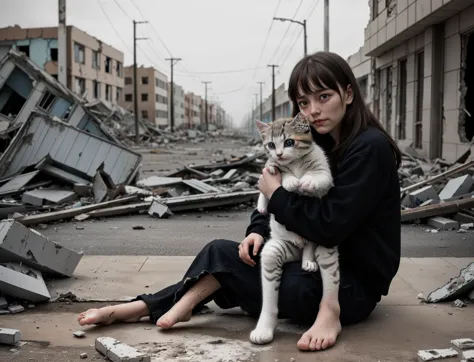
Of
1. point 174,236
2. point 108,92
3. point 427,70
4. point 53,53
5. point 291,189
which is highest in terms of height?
point 53,53

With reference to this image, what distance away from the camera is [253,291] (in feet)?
12.2

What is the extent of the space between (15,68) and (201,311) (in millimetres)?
14496

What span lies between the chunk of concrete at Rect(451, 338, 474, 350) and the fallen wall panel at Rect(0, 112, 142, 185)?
1079cm

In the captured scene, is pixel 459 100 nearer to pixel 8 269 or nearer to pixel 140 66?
pixel 8 269

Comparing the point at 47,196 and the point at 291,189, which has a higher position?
the point at 291,189

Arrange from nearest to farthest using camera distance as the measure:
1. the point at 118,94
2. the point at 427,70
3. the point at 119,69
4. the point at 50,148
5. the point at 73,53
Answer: the point at 50,148 < the point at 427,70 < the point at 73,53 < the point at 119,69 < the point at 118,94

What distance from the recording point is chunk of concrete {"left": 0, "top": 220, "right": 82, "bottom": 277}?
14.5 feet

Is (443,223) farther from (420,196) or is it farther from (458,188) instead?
(458,188)

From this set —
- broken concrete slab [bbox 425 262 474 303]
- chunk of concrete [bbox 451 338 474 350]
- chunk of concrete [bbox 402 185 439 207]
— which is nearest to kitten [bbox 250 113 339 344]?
chunk of concrete [bbox 451 338 474 350]

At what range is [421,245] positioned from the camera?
7328 mm

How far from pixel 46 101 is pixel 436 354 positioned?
1519 centimetres

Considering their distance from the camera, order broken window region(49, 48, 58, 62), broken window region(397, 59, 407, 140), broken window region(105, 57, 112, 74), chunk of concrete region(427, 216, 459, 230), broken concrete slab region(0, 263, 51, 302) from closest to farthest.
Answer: broken concrete slab region(0, 263, 51, 302), chunk of concrete region(427, 216, 459, 230), broken window region(397, 59, 407, 140), broken window region(49, 48, 58, 62), broken window region(105, 57, 112, 74)

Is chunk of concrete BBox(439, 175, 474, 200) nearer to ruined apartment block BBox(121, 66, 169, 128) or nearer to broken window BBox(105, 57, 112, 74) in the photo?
broken window BBox(105, 57, 112, 74)

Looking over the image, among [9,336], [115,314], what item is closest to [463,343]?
[115,314]
